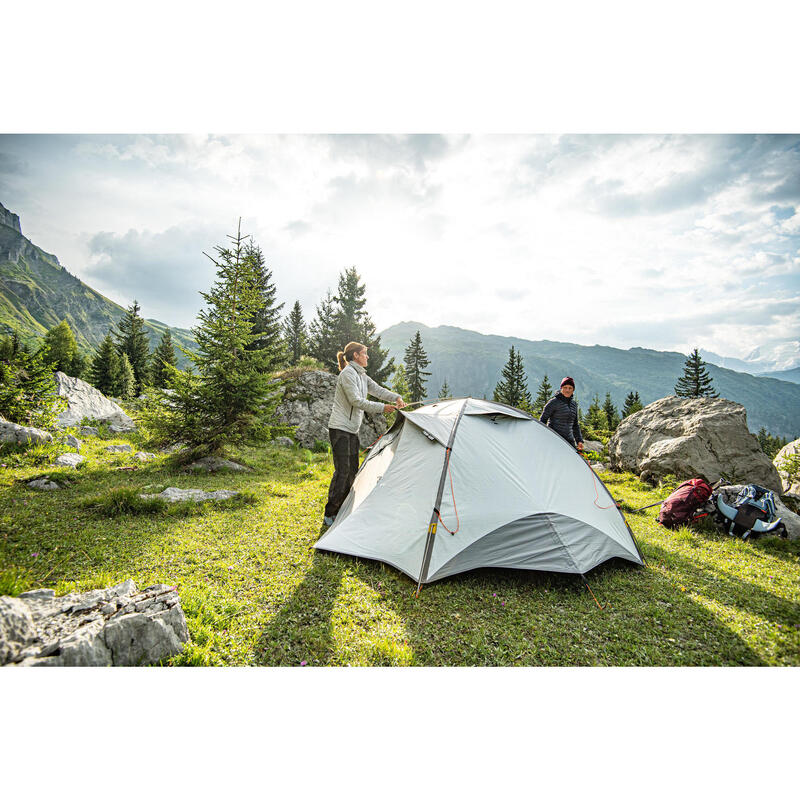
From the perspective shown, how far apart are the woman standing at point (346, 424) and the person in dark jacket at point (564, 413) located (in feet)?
10.3

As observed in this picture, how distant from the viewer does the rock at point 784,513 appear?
452cm

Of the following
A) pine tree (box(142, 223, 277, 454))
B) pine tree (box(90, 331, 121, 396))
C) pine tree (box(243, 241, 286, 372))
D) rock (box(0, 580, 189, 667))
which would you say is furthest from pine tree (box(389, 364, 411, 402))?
rock (box(0, 580, 189, 667))

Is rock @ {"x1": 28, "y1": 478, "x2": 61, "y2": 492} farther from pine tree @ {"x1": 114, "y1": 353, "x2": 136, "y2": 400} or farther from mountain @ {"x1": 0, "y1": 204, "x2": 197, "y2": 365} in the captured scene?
pine tree @ {"x1": 114, "y1": 353, "x2": 136, "y2": 400}

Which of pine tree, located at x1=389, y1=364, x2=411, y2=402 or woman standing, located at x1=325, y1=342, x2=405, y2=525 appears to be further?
pine tree, located at x1=389, y1=364, x2=411, y2=402

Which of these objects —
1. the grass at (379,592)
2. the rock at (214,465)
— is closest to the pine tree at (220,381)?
the rock at (214,465)

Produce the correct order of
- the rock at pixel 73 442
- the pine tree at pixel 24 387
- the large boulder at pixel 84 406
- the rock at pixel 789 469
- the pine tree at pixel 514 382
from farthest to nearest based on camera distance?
the pine tree at pixel 514 382 → the large boulder at pixel 84 406 → the rock at pixel 73 442 → the rock at pixel 789 469 → the pine tree at pixel 24 387

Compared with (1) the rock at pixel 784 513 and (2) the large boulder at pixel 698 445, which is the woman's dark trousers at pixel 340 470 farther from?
(2) the large boulder at pixel 698 445

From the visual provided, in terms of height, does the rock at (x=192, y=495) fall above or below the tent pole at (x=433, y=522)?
below

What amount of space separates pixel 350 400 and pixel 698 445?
27.3ft

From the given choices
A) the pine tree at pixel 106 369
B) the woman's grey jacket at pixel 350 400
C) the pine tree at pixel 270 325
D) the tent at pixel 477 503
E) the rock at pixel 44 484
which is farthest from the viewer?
the pine tree at pixel 106 369

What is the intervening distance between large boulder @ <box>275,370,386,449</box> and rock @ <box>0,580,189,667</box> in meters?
9.38

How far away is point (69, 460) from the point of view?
22.0ft

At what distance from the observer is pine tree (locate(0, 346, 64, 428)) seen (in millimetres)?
6418

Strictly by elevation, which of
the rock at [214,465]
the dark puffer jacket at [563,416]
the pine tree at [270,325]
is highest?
the pine tree at [270,325]
